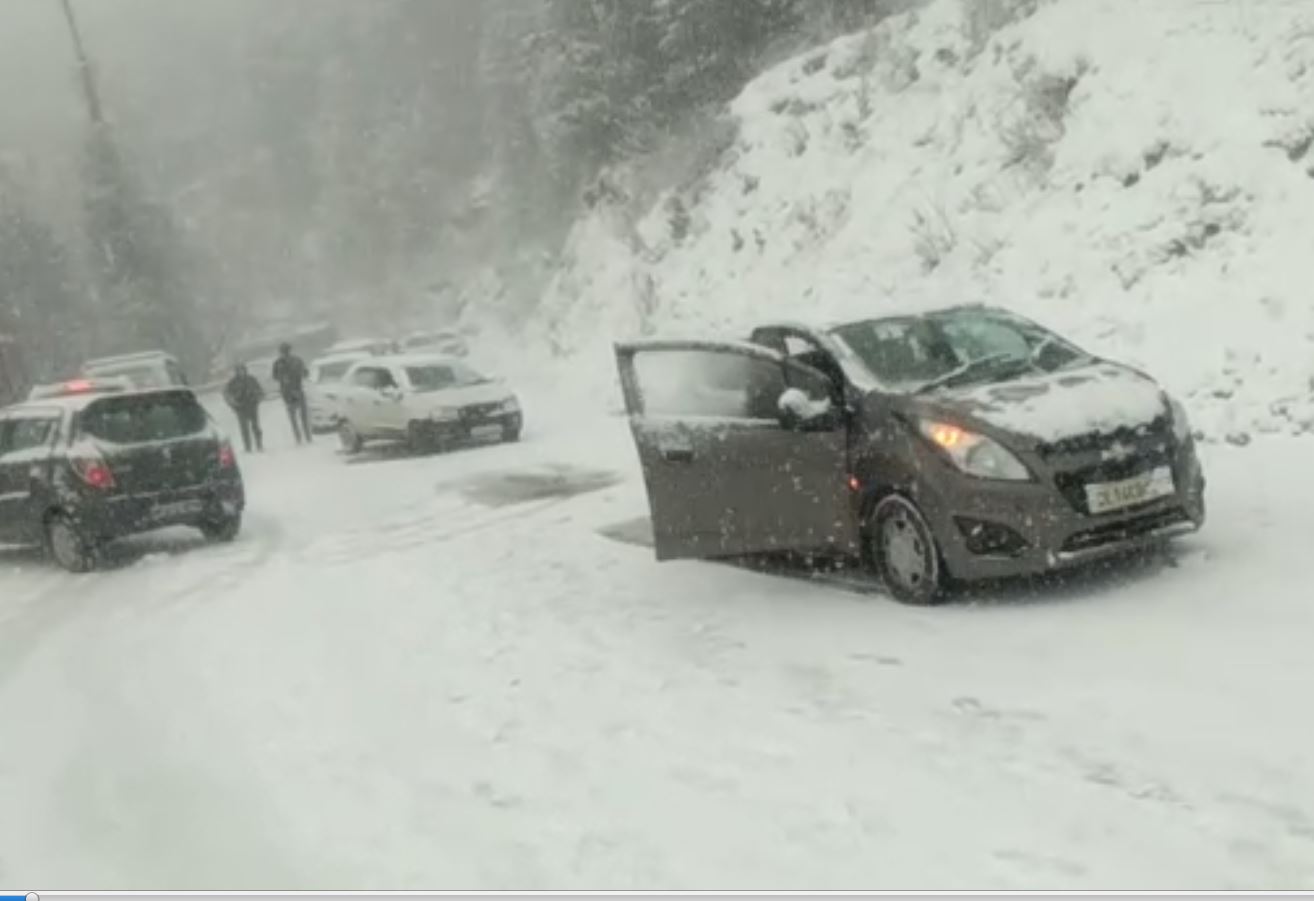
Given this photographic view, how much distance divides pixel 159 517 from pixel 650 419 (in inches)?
250

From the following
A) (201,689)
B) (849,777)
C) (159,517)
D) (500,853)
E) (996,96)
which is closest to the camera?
(500,853)

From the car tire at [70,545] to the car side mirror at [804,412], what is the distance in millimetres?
7813

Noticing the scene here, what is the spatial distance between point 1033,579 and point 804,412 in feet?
5.41

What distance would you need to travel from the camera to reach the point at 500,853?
512cm

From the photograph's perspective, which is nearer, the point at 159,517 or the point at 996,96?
the point at 159,517

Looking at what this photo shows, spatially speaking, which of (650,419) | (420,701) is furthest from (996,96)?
(420,701)

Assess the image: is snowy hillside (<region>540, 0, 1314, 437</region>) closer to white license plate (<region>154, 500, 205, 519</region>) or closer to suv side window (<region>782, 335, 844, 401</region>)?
suv side window (<region>782, 335, 844, 401</region>)

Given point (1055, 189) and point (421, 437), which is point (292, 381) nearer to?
point (421, 437)

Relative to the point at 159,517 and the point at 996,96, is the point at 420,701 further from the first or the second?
the point at 996,96

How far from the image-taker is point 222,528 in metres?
14.2

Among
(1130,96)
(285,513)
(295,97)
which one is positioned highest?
(295,97)

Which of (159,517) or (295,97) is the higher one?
(295,97)

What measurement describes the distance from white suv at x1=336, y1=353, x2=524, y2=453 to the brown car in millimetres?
11913

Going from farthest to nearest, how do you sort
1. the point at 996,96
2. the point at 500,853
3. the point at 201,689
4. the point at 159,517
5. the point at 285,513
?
the point at 996,96 < the point at 285,513 < the point at 159,517 < the point at 201,689 < the point at 500,853
